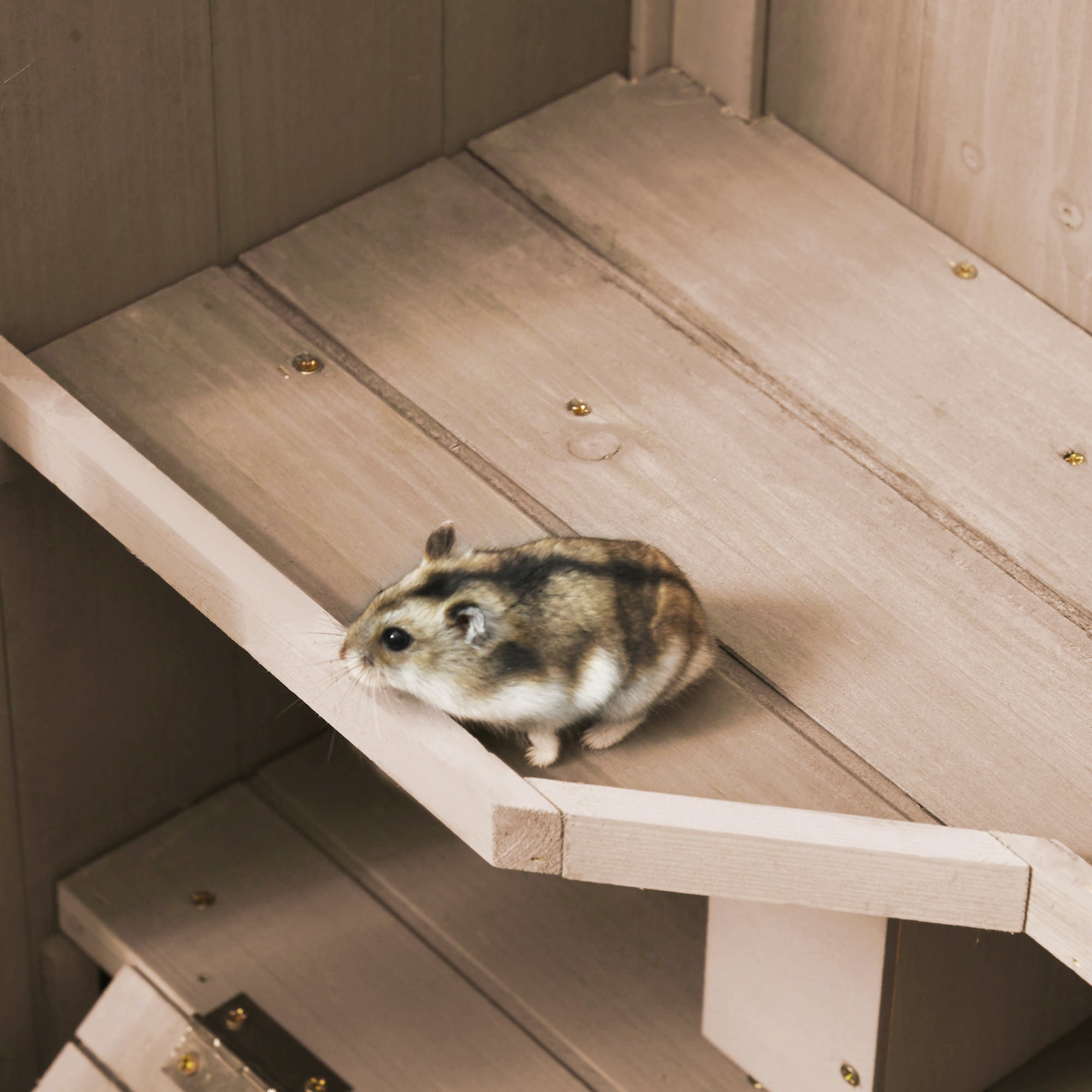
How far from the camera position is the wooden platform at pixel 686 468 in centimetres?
167

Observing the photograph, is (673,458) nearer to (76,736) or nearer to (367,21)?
(367,21)

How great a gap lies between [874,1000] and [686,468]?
581 millimetres

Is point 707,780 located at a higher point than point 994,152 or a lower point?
lower

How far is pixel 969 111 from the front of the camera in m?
2.25

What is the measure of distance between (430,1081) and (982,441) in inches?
40.4

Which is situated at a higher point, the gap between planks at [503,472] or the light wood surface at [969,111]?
the light wood surface at [969,111]

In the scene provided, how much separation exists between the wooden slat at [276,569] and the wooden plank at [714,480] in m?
0.10

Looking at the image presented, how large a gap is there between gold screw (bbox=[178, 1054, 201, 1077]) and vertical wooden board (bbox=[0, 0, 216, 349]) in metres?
0.90

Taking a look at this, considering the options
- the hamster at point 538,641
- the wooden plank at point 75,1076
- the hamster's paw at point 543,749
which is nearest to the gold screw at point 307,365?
the hamster at point 538,641

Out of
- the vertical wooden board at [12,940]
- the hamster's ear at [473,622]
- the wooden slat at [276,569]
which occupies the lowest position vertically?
the vertical wooden board at [12,940]

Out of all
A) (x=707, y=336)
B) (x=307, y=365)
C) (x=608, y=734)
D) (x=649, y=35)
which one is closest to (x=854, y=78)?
(x=649, y=35)

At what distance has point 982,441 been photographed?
6.83ft

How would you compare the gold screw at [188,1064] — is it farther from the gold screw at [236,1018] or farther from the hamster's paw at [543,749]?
the hamster's paw at [543,749]

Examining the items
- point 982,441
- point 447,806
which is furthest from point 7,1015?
point 982,441
